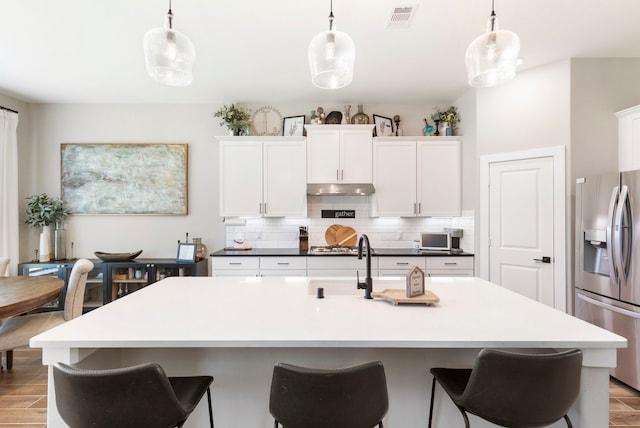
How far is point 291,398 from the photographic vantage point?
1100 mm

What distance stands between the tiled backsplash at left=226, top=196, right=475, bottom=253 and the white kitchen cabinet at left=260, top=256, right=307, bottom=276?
1.92 ft

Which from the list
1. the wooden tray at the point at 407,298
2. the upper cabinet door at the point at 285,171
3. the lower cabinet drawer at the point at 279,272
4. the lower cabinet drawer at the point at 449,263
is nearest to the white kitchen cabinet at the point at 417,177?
the lower cabinet drawer at the point at 449,263

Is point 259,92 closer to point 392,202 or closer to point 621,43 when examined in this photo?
point 392,202

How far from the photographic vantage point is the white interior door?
322 cm

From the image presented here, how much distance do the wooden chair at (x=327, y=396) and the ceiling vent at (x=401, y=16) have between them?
2383mm

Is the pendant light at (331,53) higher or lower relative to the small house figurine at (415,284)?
higher

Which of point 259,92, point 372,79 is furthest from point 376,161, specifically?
point 259,92

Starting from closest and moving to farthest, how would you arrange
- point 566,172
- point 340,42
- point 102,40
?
point 340,42, point 102,40, point 566,172

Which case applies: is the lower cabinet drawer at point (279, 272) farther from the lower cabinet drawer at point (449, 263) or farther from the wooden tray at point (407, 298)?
the wooden tray at point (407, 298)

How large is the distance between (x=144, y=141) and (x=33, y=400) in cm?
310

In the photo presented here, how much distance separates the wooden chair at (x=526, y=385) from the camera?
1141 millimetres

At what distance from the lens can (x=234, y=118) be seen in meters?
4.14

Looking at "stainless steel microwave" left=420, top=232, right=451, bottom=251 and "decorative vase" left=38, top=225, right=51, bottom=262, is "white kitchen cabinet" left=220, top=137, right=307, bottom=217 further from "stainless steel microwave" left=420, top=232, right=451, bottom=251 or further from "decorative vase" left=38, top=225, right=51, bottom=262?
"decorative vase" left=38, top=225, right=51, bottom=262

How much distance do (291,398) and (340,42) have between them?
4.97ft
